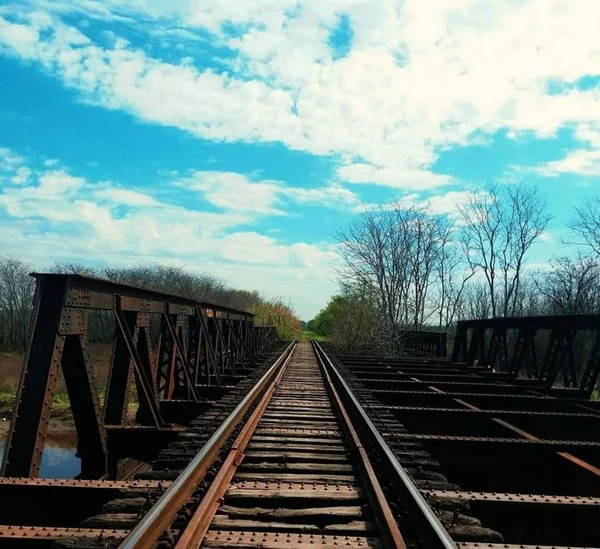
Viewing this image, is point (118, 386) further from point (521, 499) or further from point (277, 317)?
point (277, 317)

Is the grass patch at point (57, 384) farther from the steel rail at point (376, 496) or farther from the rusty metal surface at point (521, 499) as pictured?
the rusty metal surface at point (521, 499)

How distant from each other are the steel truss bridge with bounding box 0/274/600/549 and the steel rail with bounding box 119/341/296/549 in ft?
0.05

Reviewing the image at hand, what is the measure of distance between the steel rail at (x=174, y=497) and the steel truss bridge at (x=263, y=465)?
2cm

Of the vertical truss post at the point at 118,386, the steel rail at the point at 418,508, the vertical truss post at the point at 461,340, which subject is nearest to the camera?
the steel rail at the point at 418,508

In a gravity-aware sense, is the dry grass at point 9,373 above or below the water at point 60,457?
above

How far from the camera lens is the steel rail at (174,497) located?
2824 millimetres

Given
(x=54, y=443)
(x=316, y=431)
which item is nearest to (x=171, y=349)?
(x=316, y=431)

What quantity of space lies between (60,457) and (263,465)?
65.5ft

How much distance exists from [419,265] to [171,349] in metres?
32.1

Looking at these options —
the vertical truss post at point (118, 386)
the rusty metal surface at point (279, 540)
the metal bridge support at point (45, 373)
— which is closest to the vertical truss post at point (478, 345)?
the vertical truss post at point (118, 386)

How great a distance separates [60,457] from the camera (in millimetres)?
21734

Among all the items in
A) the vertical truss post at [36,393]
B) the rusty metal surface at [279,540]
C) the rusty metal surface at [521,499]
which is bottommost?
the rusty metal surface at [279,540]

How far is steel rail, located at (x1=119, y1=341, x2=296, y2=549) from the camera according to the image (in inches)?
111

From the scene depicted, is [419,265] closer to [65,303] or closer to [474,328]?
[474,328]
